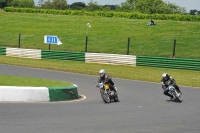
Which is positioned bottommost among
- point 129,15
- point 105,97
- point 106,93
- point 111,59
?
point 111,59

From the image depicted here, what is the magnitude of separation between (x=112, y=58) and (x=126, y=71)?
193 inches

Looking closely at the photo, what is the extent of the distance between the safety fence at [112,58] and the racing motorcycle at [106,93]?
51.8ft

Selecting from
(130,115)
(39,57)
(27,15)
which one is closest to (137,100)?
(130,115)

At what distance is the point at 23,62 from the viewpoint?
3316 cm

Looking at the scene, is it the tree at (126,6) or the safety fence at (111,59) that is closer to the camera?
the safety fence at (111,59)

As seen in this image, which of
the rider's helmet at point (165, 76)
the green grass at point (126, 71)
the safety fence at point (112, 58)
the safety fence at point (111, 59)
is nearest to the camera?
the rider's helmet at point (165, 76)

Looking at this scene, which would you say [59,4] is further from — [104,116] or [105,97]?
[104,116]

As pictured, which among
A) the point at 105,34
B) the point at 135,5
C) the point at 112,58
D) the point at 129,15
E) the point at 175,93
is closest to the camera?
the point at 175,93

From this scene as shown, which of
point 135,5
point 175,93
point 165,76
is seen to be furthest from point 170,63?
point 135,5

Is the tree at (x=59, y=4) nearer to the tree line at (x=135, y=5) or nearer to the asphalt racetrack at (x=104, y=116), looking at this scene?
the tree line at (x=135, y=5)

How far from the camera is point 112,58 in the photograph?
1345 inches

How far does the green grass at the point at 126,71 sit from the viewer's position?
2577 centimetres

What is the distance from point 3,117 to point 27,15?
6125 cm

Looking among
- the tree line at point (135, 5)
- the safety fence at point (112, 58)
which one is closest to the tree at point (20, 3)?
the tree line at point (135, 5)
